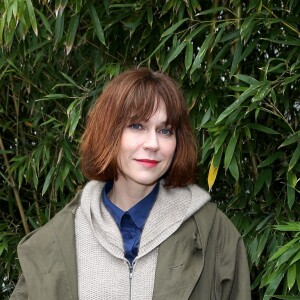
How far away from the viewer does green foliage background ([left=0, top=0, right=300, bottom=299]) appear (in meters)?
2.18

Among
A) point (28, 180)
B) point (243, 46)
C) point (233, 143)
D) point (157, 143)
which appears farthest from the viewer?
point (28, 180)

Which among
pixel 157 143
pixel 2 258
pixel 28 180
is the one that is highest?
pixel 157 143

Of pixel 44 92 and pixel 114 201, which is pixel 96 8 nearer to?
pixel 44 92

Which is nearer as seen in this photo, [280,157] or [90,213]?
[90,213]

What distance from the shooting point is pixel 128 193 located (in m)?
1.76

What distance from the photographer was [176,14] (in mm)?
2344

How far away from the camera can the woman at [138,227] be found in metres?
1.64

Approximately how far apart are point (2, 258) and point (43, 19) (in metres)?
0.93

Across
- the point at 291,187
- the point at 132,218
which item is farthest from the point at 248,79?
the point at 132,218

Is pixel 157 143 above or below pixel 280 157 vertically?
above

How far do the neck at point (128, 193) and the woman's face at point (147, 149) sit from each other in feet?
0.22

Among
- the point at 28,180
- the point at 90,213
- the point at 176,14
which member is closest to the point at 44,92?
the point at 28,180

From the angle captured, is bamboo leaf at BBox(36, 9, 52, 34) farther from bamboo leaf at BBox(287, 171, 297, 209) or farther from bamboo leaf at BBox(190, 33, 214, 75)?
bamboo leaf at BBox(287, 171, 297, 209)

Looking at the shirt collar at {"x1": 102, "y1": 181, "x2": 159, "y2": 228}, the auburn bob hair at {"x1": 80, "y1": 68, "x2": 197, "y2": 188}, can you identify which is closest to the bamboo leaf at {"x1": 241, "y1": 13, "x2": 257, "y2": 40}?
the auburn bob hair at {"x1": 80, "y1": 68, "x2": 197, "y2": 188}
